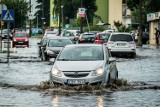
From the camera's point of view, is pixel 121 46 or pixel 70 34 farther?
pixel 70 34

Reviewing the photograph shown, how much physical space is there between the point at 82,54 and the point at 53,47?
659 inches

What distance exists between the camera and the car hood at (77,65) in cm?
1777

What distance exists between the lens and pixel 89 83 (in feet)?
57.9

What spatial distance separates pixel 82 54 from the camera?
760 inches

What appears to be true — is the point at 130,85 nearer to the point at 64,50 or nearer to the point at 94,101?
the point at 64,50

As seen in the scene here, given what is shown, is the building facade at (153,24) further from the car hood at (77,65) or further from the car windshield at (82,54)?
the car hood at (77,65)

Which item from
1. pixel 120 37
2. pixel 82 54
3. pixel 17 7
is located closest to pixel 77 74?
pixel 82 54

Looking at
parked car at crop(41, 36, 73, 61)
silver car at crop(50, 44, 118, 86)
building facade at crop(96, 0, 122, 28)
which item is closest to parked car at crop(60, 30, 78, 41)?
parked car at crop(41, 36, 73, 61)

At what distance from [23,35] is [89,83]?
165 feet

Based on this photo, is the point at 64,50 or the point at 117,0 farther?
the point at 117,0

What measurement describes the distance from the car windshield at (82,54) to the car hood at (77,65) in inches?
20.8

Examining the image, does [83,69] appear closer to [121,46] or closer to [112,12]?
[121,46]

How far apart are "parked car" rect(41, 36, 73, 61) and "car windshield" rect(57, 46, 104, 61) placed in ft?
51.2

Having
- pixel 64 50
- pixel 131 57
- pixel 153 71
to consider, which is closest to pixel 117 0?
pixel 131 57
